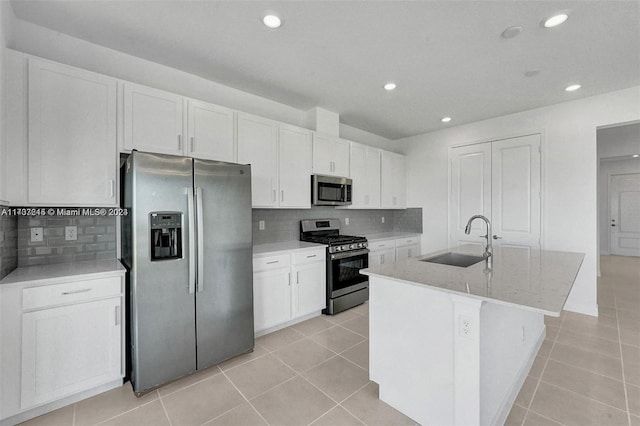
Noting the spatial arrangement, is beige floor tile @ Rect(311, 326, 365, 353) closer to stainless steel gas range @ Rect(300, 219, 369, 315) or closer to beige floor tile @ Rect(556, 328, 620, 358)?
stainless steel gas range @ Rect(300, 219, 369, 315)

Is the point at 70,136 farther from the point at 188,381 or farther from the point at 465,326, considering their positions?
the point at 465,326

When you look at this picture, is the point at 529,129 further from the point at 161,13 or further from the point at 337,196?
the point at 161,13

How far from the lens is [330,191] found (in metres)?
3.81

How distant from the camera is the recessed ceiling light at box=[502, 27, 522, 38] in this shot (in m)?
2.11

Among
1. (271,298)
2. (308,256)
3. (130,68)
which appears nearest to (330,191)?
(308,256)

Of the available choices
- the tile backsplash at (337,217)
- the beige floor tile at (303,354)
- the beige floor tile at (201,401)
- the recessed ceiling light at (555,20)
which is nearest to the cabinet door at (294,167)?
the tile backsplash at (337,217)

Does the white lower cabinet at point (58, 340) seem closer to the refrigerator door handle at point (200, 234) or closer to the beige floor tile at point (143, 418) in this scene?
the beige floor tile at point (143, 418)

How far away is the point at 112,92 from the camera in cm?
219

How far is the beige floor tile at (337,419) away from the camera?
1.72 m

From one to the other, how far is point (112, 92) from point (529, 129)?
4964 mm

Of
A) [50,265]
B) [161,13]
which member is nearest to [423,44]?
[161,13]

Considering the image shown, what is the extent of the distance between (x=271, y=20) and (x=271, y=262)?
2190 mm

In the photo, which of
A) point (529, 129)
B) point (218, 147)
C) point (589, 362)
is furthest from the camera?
point (529, 129)

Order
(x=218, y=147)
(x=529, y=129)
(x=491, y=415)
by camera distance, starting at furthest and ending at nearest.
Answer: (x=529, y=129) < (x=218, y=147) < (x=491, y=415)
